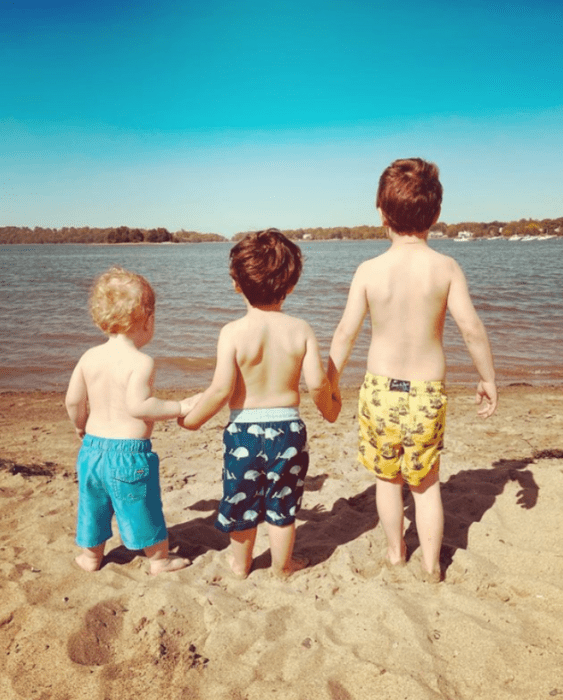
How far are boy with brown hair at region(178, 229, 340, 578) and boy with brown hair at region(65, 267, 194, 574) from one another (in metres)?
0.26

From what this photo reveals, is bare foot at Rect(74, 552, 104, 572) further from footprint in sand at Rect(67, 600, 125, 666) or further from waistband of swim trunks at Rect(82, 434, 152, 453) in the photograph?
waistband of swim trunks at Rect(82, 434, 152, 453)

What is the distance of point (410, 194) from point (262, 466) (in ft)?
4.66

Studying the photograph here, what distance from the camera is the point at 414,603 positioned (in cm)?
254

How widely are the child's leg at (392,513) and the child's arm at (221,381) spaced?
0.93 metres

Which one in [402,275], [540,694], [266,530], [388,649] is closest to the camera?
[540,694]

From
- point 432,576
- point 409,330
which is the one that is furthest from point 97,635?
point 409,330

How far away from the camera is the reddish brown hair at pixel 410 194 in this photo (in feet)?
8.06

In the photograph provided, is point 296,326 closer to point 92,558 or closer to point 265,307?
point 265,307

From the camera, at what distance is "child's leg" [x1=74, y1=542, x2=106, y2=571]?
109 inches

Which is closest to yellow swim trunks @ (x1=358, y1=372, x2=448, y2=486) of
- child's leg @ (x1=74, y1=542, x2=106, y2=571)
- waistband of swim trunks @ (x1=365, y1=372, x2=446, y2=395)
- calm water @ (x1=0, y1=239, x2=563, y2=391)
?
Result: waistband of swim trunks @ (x1=365, y1=372, x2=446, y2=395)

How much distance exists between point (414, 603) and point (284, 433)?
3.26 feet

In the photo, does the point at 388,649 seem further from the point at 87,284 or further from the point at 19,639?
the point at 87,284

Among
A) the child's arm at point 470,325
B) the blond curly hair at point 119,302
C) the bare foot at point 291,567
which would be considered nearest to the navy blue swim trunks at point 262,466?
the bare foot at point 291,567

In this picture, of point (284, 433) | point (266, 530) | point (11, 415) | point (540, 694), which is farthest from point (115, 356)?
point (11, 415)
